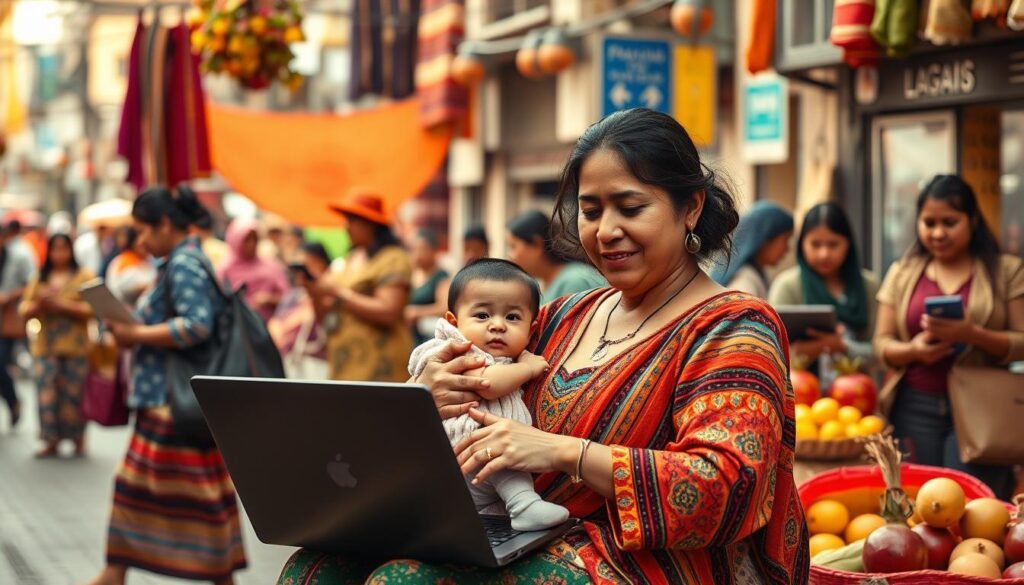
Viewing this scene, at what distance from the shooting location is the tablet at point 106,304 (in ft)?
20.6

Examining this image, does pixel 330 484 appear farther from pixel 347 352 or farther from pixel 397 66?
pixel 397 66

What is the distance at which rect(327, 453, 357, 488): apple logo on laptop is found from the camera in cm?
294

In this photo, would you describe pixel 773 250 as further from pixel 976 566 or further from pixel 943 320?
pixel 976 566

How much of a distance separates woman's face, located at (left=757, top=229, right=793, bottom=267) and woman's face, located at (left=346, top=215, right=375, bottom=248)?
2.61m

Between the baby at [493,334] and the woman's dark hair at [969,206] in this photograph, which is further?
the woman's dark hair at [969,206]

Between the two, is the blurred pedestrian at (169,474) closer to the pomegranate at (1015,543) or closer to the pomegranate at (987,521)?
the pomegranate at (987,521)

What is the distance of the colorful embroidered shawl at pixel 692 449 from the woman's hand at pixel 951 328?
106 inches

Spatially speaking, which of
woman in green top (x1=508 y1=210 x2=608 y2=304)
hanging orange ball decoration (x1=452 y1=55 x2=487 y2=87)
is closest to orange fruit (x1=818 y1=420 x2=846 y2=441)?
woman in green top (x1=508 y1=210 x2=608 y2=304)

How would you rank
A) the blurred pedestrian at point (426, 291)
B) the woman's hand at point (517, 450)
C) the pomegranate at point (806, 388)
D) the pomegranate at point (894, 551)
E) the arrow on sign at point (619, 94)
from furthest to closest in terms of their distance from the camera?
1. the blurred pedestrian at point (426, 291)
2. the arrow on sign at point (619, 94)
3. the pomegranate at point (806, 388)
4. the pomegranate at point (894, 551)
5. the woman's hand at point (517, 450)

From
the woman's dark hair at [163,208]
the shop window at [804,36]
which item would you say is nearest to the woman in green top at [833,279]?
the shop window at [804,36]

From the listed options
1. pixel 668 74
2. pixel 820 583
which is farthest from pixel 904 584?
pixel 668 74

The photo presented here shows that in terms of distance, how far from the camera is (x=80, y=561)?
7531 mm

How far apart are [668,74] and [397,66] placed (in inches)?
316

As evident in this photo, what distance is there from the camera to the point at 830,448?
560cm
